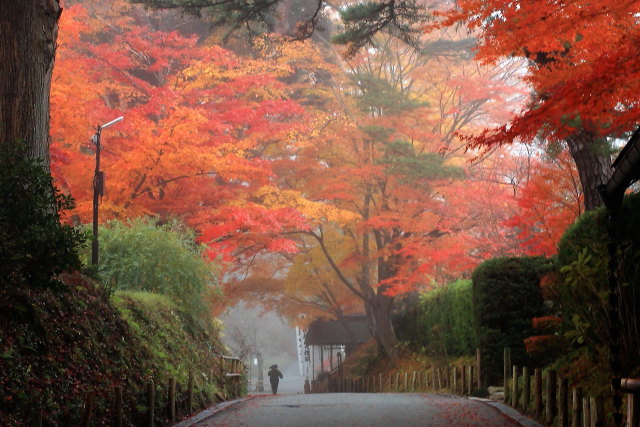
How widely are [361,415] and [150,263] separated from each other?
288 inches

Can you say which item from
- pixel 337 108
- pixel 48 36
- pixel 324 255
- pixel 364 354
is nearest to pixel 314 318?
pixel 364 354

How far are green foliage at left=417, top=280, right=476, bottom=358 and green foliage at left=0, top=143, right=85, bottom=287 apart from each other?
13231 millimetres

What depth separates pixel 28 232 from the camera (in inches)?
270

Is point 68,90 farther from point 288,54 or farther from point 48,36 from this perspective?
point 288,54

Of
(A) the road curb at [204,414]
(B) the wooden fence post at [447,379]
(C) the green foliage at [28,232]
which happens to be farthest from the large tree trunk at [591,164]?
(C) the green foliage at [28,232]

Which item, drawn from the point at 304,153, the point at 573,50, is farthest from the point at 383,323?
the point at 573,50

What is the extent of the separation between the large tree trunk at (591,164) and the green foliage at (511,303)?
1900mm

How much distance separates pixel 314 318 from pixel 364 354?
6.23 metres

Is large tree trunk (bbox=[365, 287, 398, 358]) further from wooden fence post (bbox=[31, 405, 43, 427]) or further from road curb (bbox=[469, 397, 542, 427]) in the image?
wooden fence post (bbox=[31, 405, 43, 427])

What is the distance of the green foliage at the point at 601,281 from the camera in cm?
840

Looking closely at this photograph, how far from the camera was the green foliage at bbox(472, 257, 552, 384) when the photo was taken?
48.4 feet

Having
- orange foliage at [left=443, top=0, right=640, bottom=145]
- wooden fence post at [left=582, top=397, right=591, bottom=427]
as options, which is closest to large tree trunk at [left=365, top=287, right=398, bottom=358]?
orange foliage at [left=443, top=0, right=640, bottom=145]

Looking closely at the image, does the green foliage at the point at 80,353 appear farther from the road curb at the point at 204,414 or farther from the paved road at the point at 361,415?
the paved road at the point at 361,415

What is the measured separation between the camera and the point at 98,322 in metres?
10.1
